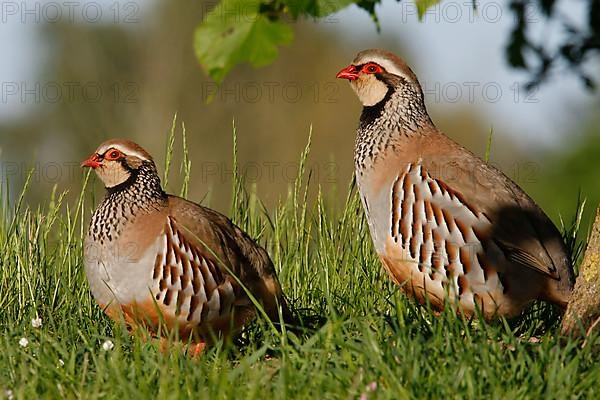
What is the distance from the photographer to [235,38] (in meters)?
3.21

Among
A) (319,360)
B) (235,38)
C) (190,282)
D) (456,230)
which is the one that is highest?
(235,38)

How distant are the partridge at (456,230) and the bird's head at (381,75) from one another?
1.19ft

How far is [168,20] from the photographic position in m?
29.6

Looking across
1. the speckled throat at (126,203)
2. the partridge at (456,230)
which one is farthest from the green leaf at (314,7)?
the speckled throat at (126,203)

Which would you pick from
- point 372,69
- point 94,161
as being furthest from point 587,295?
point 94,161

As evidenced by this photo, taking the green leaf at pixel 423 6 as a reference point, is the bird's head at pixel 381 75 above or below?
below

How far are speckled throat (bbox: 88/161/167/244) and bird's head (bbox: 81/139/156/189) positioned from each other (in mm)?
19

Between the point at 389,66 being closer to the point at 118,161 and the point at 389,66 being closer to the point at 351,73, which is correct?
the point at 351,73

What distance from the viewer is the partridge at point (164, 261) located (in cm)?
530

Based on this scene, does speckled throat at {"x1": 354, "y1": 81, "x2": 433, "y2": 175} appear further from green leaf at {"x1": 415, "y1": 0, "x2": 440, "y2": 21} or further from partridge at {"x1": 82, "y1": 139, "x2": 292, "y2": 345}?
green leaf at {"x1": 415, "y1": 0, "x2": 440, "y2": 21}

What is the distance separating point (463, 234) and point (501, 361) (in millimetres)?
1546

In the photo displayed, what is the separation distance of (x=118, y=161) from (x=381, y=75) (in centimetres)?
160

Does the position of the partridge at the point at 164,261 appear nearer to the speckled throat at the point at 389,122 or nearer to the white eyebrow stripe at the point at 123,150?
the white eyebrow stripe at the point at 123,150

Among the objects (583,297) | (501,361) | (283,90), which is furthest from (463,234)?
(283,90)
